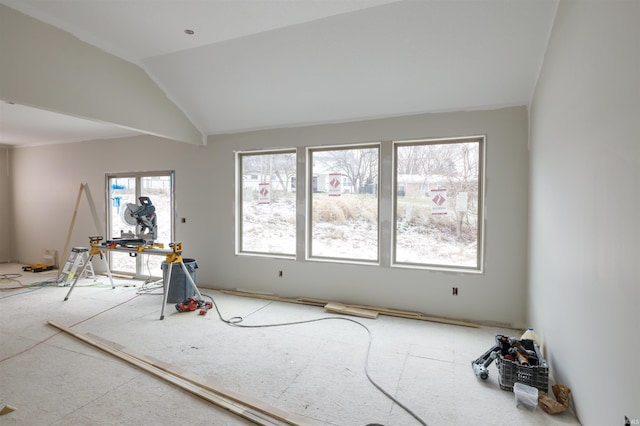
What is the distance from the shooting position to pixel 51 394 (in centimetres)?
231

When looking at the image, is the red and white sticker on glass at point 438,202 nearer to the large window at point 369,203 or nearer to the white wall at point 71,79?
the large window at point 369,203

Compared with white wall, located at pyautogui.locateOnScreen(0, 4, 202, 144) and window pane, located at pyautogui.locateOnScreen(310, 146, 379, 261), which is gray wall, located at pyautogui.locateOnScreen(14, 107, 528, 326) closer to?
window pane, located at pyautogui.locateOnScreen(310, 146, 379, 261)

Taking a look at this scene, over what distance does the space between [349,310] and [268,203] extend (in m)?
2.04

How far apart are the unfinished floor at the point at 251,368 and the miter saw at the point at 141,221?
956mm

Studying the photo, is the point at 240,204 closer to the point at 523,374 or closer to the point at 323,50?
the point at 323,50

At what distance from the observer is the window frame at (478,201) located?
3.69 meters

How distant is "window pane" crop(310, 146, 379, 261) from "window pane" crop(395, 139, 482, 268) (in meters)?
0.36

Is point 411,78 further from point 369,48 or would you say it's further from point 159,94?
point 159,94

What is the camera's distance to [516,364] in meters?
2.33

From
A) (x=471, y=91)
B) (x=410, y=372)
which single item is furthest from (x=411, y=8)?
(x=410, y=372)

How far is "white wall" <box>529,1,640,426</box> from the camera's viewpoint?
4.08 ft

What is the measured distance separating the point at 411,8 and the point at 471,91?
4.16 ft

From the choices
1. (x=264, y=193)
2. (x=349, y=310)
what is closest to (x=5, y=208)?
(x=264, y=193)

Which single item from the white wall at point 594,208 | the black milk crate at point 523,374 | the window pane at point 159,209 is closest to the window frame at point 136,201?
the window pane at point 159,209
